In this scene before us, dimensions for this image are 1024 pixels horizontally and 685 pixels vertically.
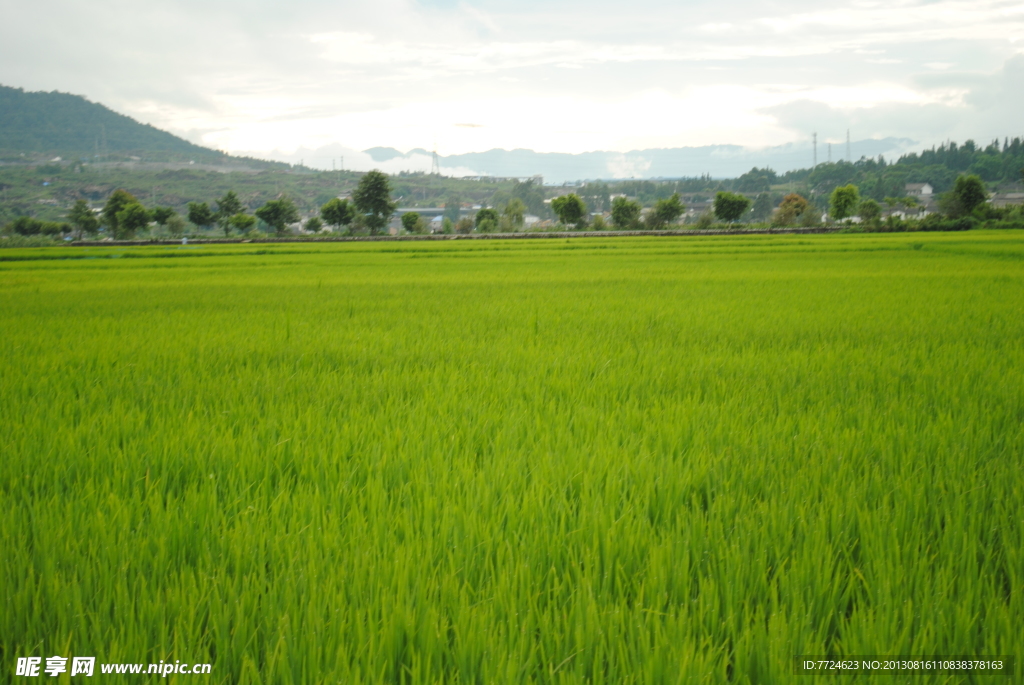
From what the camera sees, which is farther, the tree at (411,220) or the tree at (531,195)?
the tree at (531,195)

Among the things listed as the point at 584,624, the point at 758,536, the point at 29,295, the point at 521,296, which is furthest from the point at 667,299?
the point at 29,295

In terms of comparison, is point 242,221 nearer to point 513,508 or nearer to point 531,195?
point 513,508

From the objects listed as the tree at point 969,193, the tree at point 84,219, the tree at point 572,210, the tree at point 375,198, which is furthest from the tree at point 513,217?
the tree at point 84,219

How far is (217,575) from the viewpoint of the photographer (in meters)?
1.78

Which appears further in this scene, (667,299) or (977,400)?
(667,299)

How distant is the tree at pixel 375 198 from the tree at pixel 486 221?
9836 mm

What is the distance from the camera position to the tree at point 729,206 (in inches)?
2576

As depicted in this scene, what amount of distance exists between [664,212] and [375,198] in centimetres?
3317

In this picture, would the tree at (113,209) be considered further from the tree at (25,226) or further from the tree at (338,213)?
the tree at (338,213)

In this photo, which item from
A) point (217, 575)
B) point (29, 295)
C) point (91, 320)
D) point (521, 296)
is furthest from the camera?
point (29, 295)

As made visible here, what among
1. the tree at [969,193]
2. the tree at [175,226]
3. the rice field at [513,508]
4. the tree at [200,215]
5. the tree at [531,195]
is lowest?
the rice field at [513,508]

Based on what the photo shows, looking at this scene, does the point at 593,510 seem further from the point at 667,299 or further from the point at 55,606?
the point at 667,299

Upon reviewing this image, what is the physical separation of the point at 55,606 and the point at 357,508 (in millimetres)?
915

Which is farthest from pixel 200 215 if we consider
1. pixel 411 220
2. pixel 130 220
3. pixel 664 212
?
pixel 664 212
